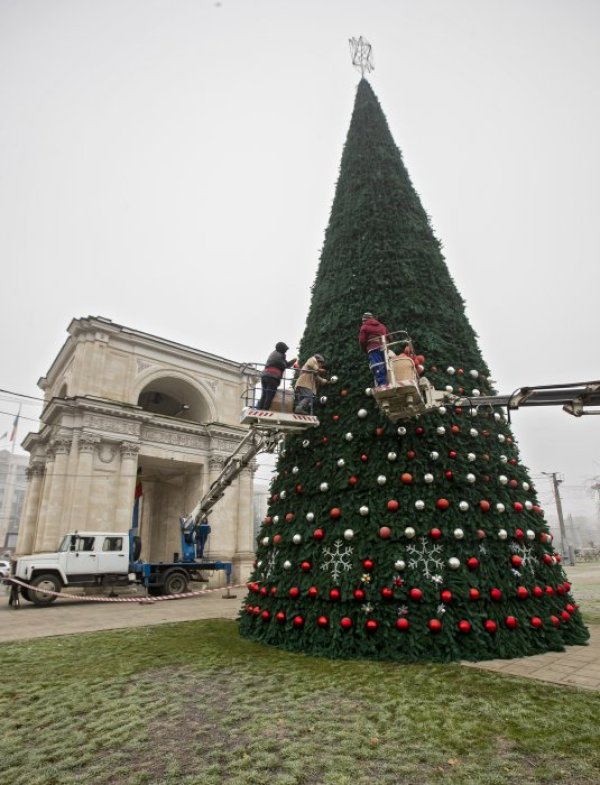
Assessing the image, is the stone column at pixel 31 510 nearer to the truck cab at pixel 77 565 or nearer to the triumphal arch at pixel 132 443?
the triumphal arch at pixel 132 443

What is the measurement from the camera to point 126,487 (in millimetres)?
21469

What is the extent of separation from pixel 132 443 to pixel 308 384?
17.6 m

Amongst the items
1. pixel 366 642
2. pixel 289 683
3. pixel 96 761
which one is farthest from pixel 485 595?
pixel 96 761

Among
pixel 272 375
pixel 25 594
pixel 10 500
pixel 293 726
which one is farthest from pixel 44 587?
pixel 10 500

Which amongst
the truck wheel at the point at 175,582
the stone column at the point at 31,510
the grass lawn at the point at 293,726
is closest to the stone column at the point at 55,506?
the stone column at the point at 31,510

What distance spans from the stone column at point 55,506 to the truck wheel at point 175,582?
565 centimetres

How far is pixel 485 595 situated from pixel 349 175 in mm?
7547

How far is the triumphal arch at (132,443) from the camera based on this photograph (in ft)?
68.5

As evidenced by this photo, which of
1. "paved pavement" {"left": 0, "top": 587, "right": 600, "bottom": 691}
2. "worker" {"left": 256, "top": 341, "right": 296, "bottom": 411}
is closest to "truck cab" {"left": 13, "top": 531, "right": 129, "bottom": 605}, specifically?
"paved pavement" {"left": 0, "top": 587, "right": 600, "bottom": 691}

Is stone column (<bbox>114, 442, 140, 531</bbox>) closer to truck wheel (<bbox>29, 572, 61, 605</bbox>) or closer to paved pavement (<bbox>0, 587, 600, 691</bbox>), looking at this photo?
paved pavement (<bbox>0, 587, 600, 691</bbox>)

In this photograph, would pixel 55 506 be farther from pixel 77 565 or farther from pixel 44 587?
pixel 44 587

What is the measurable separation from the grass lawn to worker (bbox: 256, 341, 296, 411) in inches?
141

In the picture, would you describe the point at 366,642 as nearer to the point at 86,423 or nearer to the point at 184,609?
the point at 184,609

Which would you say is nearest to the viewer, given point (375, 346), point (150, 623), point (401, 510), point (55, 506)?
point (401, 510)
